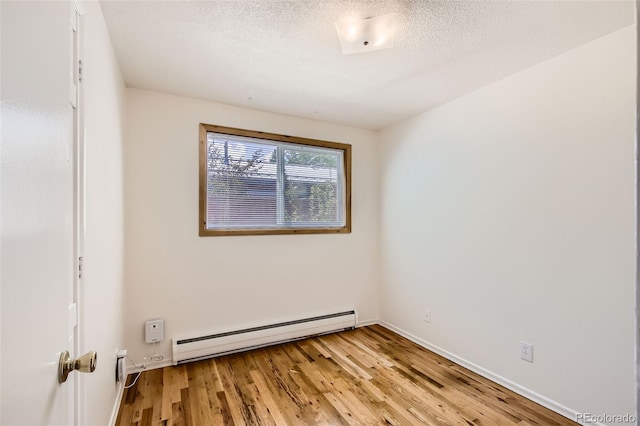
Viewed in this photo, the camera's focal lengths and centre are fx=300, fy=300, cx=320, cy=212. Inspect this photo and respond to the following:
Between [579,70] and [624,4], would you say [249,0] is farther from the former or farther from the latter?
[579,70]

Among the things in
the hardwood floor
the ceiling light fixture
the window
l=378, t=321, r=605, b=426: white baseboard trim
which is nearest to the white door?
the ceiling light fixture

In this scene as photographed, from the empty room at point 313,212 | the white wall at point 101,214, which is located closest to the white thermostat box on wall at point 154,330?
the empty room at point 313,212

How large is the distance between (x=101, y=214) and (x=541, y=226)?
2.82 meters

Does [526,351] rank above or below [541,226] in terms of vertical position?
below

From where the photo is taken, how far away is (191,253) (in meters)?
2.80

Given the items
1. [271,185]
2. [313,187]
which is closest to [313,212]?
[313,187]

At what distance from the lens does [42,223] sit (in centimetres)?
60

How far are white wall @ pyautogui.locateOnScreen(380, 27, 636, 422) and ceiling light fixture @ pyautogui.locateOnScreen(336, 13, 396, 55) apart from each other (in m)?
1.24

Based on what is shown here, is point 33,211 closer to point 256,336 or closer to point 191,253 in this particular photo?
point 191,253

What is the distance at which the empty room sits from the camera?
2.46 feet

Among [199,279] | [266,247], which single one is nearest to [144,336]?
[199,279]

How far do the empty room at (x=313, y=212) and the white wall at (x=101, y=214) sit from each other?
0.02m

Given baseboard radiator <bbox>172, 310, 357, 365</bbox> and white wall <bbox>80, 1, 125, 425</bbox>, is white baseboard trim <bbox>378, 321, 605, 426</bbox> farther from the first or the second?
white wall <bbox>80, 1, 125, 425</bbox>

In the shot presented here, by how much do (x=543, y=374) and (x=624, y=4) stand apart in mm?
2295
